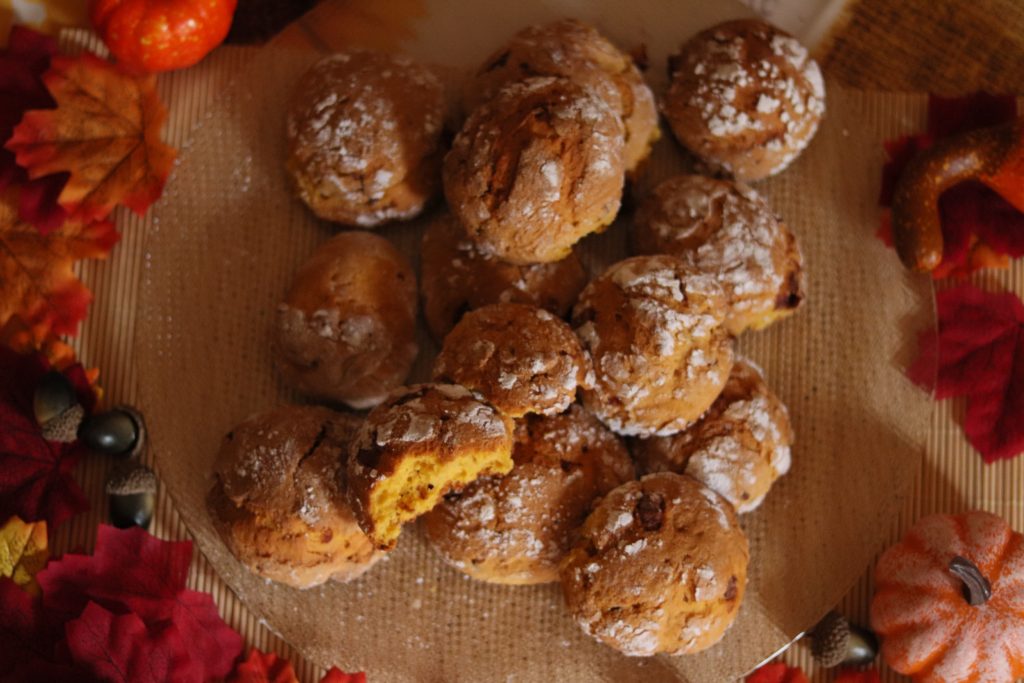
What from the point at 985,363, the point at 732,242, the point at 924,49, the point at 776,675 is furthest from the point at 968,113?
the point at 776,675

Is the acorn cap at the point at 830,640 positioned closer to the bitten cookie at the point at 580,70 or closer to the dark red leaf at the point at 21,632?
the bitten cookie at the point at 580,70

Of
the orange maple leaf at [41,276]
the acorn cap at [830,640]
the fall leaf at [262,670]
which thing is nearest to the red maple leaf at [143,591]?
the fall leaf at [262,670]

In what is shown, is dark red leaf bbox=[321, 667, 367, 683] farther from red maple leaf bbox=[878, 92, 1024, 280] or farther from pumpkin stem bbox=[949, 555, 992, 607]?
red maple leaf bbox=[878, 92, 1024, 280]

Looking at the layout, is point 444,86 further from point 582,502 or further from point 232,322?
point 582,502

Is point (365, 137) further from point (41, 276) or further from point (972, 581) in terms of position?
point (972, 581)

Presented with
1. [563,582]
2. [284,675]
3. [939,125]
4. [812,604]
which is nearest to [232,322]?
[284,675]

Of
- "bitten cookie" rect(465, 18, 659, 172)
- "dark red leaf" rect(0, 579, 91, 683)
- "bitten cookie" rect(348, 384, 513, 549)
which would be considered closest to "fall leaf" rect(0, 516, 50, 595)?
"dark red leaf" rect(0, 579, 91, 683)
